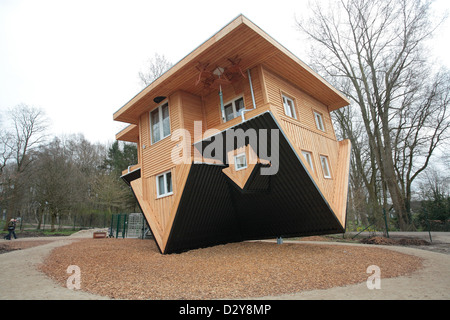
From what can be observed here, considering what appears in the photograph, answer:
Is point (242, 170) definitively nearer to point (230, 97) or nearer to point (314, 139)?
point (230, 97)

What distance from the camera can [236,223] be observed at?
11.0 m

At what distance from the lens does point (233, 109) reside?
30.2ft

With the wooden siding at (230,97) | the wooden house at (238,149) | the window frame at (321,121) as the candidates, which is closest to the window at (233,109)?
the wooden house at (238,149)

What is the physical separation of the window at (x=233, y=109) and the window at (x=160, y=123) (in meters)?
2.57

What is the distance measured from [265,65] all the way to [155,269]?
299 inches

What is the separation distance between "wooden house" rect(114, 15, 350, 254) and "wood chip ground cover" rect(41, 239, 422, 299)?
Answer: 4.60 ft

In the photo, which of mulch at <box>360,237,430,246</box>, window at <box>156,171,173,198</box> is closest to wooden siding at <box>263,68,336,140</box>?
window at <box>156,171,173,198</box>

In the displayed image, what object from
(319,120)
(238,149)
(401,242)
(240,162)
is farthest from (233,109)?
(401,242)

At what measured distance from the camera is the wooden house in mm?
7679

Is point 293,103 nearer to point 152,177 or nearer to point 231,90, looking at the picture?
point 231,90

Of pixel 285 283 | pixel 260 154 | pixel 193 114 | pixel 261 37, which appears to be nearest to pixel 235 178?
pixel 260 154

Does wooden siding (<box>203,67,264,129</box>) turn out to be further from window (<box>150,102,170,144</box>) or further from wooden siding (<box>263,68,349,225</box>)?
window (<box>150,102,170,144</box>)
